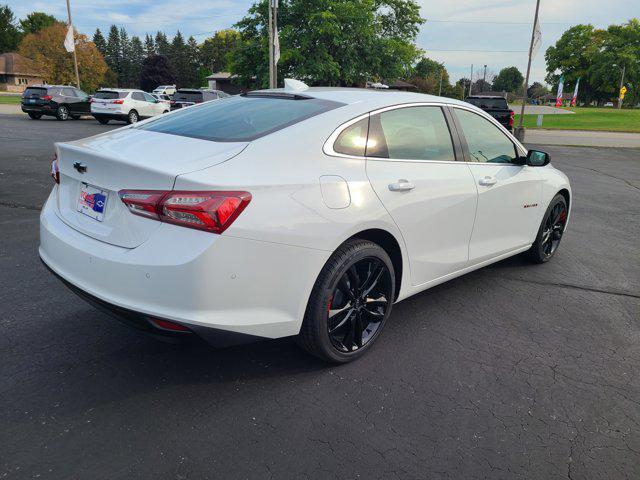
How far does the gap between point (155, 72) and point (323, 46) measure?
79734 mm

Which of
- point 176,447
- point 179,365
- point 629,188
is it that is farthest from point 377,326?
point 629,188

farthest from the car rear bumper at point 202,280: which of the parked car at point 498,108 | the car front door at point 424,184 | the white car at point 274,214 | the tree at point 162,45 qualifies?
the tree at point 162,45

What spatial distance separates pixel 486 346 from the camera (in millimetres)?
3434

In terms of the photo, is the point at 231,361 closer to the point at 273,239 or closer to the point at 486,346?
the point at 273,239

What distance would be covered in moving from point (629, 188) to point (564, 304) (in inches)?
317

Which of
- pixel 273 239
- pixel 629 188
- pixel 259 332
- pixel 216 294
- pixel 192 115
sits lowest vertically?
pixel 629 188

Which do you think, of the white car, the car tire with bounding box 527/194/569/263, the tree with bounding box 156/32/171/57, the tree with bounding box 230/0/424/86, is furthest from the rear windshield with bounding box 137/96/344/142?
the tree with bounding box 156/32/171/57

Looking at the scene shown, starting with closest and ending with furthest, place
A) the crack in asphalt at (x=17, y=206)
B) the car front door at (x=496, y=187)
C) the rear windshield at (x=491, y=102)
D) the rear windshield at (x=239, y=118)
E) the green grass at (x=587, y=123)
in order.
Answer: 1. the rear windshield at (x=239, y=118)
2. the car front door at (x=496, y=187)
3. the crack in asphalt at (x=17, y=206)
4. the rear windshield at (x=491, y=102)
5. the green grass at (x=587, y=123)

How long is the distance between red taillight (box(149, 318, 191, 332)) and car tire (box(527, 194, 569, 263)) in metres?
3.70

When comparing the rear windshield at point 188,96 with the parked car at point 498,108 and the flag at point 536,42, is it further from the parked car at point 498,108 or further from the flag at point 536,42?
the flag at point 536,42

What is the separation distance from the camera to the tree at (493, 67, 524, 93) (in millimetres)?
167750

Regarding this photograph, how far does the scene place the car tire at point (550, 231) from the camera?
195 inches

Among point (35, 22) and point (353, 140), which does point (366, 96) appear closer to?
point (353, 140)

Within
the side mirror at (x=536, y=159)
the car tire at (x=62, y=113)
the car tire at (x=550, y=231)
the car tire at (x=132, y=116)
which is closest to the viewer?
the side mirror at (x=536, y=159)
